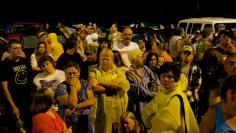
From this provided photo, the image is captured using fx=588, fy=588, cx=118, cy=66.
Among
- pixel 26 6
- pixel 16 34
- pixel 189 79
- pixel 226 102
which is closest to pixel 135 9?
pixel 26 6

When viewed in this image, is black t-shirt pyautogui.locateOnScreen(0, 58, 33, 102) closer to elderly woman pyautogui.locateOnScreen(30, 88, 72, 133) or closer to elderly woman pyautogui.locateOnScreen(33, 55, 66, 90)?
elderly woman pyautogui.locateOnScreen(33, 55, 66, 90)

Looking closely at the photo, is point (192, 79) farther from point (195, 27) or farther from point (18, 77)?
point (195, 27)

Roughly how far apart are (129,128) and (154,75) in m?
1.98

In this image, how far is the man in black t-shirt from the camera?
29.5 feet

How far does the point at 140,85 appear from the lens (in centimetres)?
849

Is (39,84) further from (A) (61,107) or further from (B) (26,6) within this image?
(B) (26,6)

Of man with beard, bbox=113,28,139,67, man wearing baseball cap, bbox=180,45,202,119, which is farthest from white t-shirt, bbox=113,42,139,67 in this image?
man wearing baseball cap, bbox=180,45,202,119

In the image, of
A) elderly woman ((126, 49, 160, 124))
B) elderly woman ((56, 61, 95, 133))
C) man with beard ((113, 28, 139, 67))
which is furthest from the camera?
man with beard ((113, 28, 139, 67))

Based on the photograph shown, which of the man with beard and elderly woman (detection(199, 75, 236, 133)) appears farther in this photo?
the man with beard

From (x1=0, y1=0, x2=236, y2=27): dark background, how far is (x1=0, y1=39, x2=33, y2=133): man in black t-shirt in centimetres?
3799

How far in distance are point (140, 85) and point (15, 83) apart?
1.98 metres

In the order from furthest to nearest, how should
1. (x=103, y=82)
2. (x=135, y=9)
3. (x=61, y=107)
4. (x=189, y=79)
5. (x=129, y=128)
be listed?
(x=135, y=9), (x=189, y=79), (x=103, y=82), (x=61, y=107), (x=129, y=128)

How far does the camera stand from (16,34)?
25.3m

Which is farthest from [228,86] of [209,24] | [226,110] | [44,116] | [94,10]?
[94,10]
